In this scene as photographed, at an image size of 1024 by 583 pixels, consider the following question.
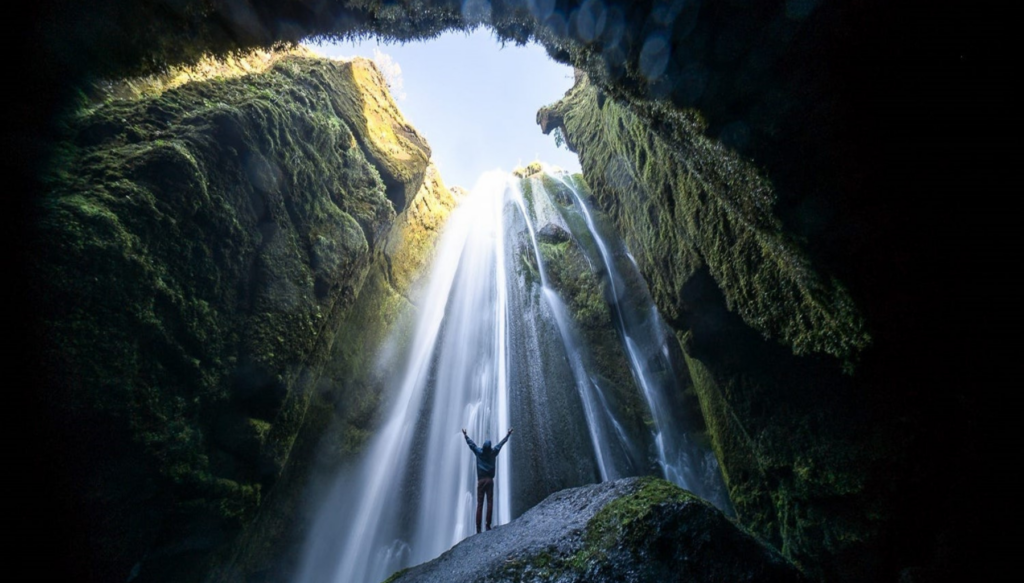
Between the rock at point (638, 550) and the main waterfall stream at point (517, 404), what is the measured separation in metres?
6.21

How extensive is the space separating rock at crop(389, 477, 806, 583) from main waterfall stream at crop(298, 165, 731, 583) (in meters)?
6.21

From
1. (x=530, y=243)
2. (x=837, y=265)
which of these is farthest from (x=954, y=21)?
(x=530, y=243)

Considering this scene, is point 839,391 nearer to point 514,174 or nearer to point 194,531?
point 194,531

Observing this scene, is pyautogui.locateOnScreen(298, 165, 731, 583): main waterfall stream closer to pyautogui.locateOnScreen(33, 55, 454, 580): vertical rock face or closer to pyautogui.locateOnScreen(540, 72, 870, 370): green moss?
pyautogui.locateOnScreen(33, 55, 454, 580): vertical rock face

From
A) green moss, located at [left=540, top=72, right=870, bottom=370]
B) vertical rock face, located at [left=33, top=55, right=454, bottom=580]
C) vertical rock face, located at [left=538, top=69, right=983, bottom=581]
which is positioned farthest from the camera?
vertical rock face, located at [left=538, top=69, right=983, bottom=581]

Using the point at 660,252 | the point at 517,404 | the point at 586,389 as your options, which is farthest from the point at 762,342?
the point at 517,404

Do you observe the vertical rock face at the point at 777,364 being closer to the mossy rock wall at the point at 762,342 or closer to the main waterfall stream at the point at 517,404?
the mossy rock wall at the point at 762,342

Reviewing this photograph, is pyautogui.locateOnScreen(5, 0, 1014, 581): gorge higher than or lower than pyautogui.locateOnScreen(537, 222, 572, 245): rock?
lower

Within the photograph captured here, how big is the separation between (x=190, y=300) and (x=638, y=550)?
20.4 feet

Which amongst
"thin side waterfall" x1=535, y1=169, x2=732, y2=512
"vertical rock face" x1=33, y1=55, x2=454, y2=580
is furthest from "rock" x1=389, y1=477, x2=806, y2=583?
"thin side waterfall" x1=535, y1=169, x2=732, y2=512

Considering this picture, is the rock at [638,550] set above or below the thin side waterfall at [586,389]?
below

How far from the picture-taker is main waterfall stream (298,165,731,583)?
9891 millimetres

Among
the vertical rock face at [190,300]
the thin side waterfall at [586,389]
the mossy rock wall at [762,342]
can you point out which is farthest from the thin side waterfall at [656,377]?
the vertical rock face at [190,300]

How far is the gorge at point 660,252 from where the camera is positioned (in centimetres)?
322
